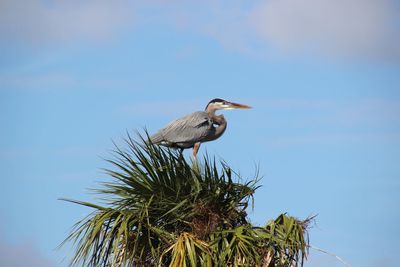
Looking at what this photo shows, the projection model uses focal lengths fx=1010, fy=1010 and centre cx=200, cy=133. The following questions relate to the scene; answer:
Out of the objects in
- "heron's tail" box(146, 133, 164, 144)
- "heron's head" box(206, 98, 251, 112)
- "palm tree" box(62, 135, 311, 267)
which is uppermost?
"heron's head" box(206, 98, 251, 112)

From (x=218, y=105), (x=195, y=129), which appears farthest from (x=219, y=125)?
(x=195, y=129)

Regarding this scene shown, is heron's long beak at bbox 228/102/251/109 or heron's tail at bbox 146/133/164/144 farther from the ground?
heron's long beak at bbox 228/102/251/109

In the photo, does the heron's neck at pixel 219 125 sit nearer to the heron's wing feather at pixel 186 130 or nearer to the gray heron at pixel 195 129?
the gray heron at pixel 195 129

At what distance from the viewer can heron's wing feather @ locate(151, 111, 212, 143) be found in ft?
53.2

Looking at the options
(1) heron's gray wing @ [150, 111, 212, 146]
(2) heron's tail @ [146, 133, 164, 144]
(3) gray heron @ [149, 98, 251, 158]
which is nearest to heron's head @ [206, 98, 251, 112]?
(3) gray heron @ [149, 98, 251, 158]

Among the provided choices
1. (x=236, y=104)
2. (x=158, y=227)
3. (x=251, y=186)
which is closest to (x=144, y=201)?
(x=158, y=227)

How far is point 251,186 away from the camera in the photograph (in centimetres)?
1299

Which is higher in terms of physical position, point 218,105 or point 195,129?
point 218,105

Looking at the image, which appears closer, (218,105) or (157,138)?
(157,138)

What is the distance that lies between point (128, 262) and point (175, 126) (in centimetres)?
408

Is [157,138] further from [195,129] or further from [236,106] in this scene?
[236,106]

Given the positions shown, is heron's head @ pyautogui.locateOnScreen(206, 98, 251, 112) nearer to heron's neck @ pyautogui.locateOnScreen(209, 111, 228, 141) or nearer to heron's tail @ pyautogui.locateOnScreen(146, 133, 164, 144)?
heron's neck @ pyautogui.locateOnScreen(209, 111, 228, 141)

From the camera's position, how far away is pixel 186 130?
16359 millimetres

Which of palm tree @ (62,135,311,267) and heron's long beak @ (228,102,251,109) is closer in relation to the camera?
palm tree @ (62,135,311,267)
